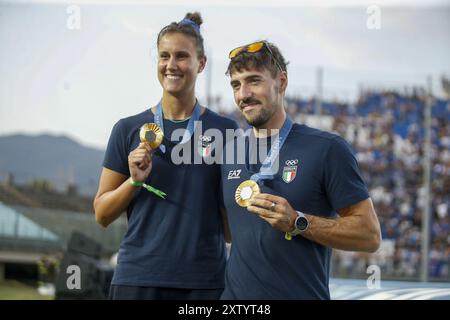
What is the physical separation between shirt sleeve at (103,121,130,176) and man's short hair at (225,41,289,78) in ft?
1.76

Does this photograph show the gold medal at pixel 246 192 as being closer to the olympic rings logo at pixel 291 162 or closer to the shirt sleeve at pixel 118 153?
the olympic rings logo at pixel 291 162

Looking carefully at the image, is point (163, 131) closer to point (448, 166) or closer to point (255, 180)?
point (255, 180)

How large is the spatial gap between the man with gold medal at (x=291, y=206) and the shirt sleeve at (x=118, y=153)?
0.52 metres

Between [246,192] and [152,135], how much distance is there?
44 cm

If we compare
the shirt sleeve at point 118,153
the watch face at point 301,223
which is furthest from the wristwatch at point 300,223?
the shirt sleeve at point 118,153

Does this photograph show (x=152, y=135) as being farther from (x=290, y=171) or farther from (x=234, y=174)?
(x=290, y=171)

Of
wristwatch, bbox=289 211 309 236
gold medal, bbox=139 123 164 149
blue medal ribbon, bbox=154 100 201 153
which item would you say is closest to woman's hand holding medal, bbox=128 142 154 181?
gold medal, bbox=139 123 164 149

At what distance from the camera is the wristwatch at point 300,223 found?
215 centimetres

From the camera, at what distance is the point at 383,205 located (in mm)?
12578

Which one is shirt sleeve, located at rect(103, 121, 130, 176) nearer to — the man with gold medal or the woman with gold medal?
the woman with gold medal

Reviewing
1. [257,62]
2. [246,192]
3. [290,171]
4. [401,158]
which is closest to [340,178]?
[290,171]

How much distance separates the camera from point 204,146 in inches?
102
